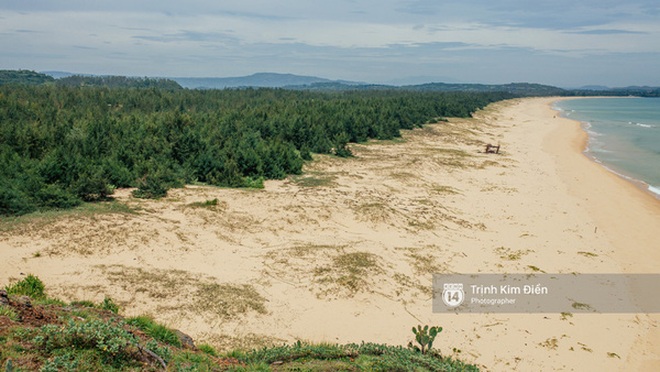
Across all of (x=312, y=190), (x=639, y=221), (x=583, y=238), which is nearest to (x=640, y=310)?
(x=583, y=238)

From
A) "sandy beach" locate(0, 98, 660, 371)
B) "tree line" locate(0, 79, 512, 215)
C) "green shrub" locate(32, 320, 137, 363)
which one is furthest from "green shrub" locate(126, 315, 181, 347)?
"tree line" locate(0, 79, 512, 215)

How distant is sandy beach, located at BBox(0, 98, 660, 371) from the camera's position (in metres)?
8.25

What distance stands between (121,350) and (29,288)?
3798 millimetres

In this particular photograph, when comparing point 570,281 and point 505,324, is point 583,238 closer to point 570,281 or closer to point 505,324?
point 570,281

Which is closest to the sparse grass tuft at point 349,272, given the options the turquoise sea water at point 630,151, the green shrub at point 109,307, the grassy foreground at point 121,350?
the grassy foreground at point 121,350

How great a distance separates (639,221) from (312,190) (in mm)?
12822

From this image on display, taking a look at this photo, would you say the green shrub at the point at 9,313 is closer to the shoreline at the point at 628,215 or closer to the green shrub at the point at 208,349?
the green shrub at the point at 208,349

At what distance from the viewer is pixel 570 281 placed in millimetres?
11141

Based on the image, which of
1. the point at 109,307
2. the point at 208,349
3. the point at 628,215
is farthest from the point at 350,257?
the point at 628,215

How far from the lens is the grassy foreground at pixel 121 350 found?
488 cm

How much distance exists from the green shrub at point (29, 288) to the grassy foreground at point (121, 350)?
21 mm

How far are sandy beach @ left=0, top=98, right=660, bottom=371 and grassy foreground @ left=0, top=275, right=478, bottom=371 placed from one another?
1067 millimetres

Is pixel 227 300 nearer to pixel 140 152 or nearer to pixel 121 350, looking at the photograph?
pixel 121 350

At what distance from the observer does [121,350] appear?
5.16m
